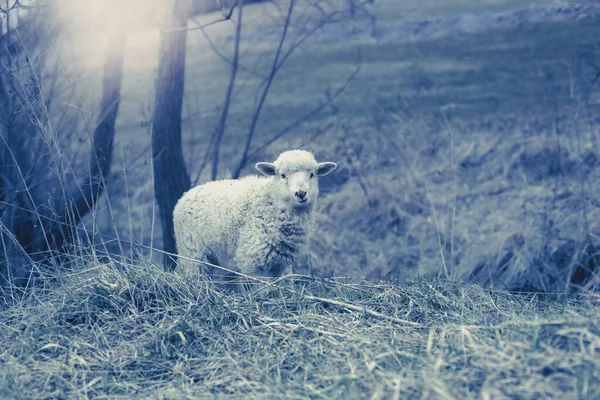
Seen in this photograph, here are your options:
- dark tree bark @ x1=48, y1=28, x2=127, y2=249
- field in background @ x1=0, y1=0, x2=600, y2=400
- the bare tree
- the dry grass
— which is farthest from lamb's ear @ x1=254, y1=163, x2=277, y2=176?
dark tree bark @ x1=48, y1=28, x2=127, y2=249

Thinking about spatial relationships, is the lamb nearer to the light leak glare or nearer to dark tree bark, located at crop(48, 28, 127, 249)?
dark tree bark, located at crop(48, 28, 127, 249)

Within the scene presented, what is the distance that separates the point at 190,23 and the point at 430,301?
4747 millimetres

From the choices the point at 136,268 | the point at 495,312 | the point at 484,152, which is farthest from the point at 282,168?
the point at 484,152

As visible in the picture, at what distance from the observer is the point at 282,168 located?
4.38 metres

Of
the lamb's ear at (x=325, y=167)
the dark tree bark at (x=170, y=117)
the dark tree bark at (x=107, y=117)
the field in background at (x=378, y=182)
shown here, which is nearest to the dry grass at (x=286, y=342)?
the field in background at (x=378, y=182)

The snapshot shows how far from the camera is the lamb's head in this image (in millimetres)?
4227

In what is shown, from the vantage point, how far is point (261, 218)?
4461 millimetres

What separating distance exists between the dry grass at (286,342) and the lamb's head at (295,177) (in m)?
0.70

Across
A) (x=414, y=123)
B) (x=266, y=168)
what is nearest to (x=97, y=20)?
(x=266, y=168)

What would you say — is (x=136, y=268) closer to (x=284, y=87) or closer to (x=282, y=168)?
(x=282, y=168)

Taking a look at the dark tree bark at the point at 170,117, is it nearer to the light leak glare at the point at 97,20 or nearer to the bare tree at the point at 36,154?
the light leak glare at the point at 97,20

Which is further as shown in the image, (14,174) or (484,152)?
(484,152)

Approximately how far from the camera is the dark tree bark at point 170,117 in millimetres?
5871

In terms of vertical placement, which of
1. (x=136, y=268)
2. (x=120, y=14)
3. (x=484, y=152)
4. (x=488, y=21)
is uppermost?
(x=120, y=14)
